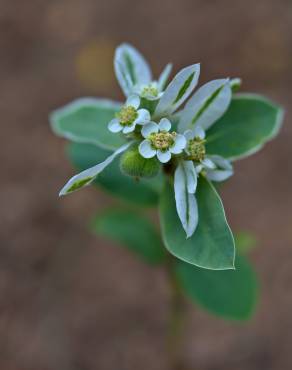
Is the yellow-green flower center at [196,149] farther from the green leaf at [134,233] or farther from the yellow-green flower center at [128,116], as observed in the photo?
the green leaf at [134,233]

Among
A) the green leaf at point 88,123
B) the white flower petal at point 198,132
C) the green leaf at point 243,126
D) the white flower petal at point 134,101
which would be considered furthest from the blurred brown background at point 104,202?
the white flower petal at point 134,101

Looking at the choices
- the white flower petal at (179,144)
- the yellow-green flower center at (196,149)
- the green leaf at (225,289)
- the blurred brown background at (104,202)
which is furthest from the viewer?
the blurred brown background at (104,202)

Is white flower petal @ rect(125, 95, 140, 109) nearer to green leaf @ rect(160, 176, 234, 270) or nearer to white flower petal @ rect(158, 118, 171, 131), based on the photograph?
white flower petal @ rect(158, 118, 171, 131)

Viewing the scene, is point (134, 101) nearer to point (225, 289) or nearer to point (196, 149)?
point (196, 149)

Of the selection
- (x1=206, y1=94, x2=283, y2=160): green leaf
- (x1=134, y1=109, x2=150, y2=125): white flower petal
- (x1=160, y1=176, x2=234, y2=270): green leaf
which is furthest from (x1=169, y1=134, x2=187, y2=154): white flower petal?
(x1=206, y1=94, x2=283, y2=160): green leaf

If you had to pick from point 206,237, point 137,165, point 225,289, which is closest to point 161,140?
point 137,165

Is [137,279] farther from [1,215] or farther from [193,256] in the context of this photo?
[193,256]

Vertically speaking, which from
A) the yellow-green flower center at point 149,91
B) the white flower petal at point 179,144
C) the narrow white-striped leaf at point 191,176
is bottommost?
the narrow white-striped leaf at point 191,176
